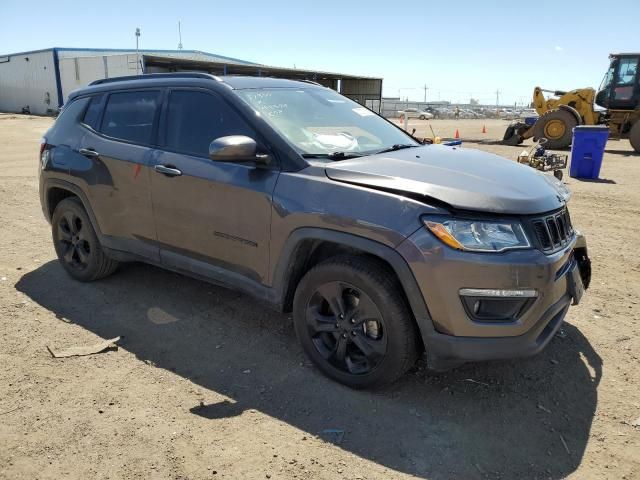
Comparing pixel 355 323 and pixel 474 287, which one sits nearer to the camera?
pixel 474 287

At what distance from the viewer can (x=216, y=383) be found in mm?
3238

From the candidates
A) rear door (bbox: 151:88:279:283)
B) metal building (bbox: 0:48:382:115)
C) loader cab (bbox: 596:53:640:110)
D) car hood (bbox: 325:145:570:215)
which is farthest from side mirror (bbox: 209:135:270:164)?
metal building (bbox: 0:48:382:115)

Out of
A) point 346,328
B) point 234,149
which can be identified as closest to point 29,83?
point 234,149

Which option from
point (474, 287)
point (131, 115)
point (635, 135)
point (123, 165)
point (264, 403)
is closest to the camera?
point (474, 287)

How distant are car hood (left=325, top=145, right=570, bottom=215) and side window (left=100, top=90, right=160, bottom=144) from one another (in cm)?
173

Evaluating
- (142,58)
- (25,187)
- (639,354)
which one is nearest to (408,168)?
(639,354)

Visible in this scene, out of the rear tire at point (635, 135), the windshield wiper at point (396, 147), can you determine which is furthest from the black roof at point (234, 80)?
the rear tire at point (635, 135)

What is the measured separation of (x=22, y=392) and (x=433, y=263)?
254 cm

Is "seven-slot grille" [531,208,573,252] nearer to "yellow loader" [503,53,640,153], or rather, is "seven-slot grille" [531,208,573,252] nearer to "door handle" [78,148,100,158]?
"door handle" [78,148,100,158]

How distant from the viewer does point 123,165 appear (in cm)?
410

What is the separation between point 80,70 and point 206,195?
4144 centimetres

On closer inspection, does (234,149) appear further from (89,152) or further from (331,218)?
(89,152)

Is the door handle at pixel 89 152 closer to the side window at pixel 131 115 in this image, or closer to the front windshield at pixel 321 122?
→ the side window at pixel 131 115

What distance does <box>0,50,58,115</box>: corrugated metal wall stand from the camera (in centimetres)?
4150
